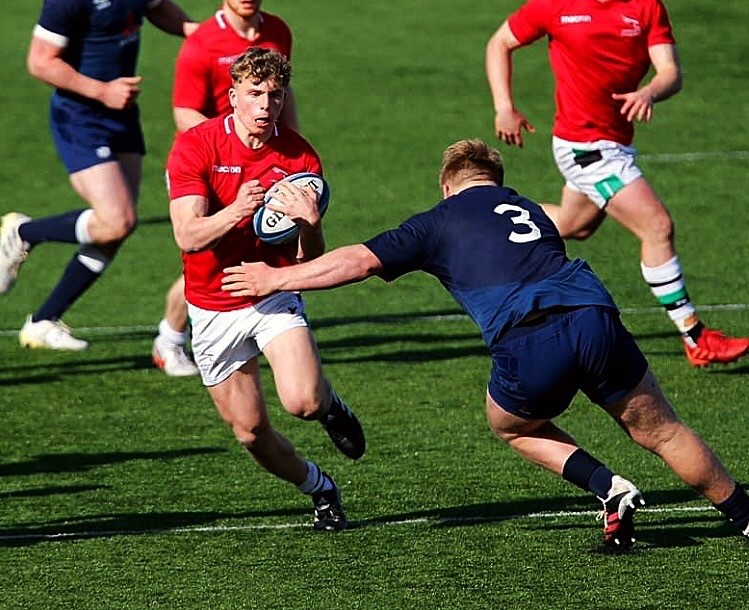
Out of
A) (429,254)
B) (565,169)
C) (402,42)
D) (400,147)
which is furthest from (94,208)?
(402,42)

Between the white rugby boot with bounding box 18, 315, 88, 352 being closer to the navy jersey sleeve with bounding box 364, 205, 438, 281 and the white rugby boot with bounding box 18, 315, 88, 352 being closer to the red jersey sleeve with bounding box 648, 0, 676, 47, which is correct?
the red jersey sleeve with bounding box 648, 0, 676, 47

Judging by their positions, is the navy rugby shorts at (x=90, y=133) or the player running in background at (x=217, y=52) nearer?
the player running in background at (x=217, y=52)

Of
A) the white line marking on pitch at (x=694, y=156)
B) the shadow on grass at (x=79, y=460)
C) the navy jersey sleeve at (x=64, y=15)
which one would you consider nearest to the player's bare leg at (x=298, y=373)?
the shadow on grass at (x=79, y=460)

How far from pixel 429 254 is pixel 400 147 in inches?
428

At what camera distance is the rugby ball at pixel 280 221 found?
712 cm

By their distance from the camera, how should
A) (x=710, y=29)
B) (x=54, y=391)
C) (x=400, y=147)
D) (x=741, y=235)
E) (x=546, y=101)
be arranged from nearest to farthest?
(x=54, y=391) → (x=741, y=235) → (x=400, y=147) → (x=546, y=101) → (x=710, y=29)

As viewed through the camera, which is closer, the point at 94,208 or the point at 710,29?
the point at 94,208

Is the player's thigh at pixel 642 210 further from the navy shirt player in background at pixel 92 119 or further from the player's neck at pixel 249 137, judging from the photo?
the player's neck at pixel 249 137

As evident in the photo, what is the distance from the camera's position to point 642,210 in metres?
10.2

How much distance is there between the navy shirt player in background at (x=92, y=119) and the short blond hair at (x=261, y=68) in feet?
10.1

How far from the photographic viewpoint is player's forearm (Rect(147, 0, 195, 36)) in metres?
10.9

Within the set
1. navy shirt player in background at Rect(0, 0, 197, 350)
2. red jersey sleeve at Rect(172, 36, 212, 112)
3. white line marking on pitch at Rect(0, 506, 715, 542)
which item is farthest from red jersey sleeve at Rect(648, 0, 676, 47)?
white line marking on pitch at Rect(0, 506, 715, 542)

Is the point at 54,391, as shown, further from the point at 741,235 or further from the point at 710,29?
the point at 710,29

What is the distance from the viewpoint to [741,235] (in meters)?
13.9
